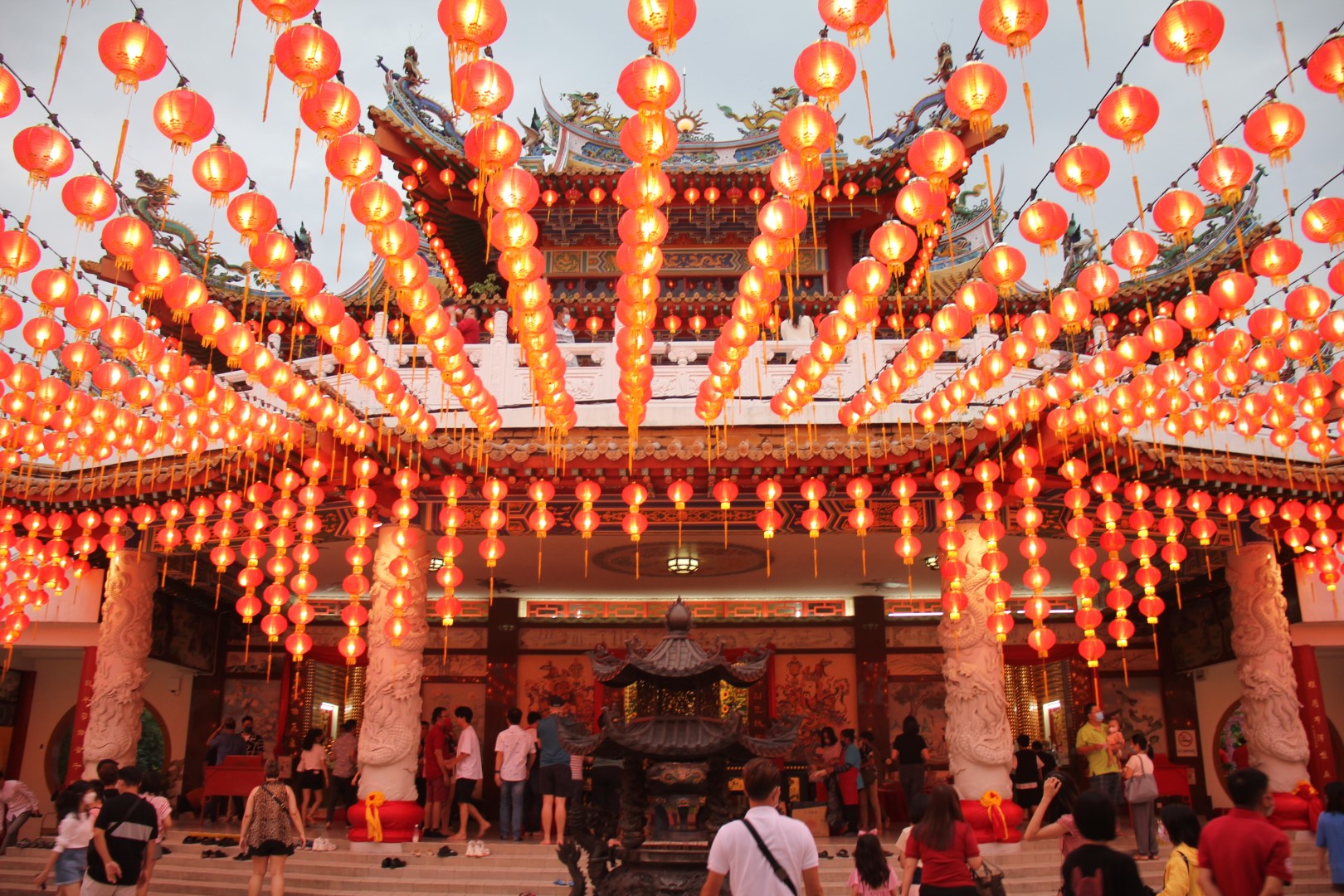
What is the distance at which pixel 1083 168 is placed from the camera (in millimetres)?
5777

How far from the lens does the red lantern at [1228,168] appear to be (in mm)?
5598

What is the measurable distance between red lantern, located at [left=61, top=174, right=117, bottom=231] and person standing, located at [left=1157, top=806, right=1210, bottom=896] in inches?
258

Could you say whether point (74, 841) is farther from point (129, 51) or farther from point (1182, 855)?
point (1182, 855)

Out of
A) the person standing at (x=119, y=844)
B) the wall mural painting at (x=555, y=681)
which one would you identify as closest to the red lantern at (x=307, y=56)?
the person standing at (x=119, y=844)

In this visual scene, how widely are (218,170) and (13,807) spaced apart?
7585 mm

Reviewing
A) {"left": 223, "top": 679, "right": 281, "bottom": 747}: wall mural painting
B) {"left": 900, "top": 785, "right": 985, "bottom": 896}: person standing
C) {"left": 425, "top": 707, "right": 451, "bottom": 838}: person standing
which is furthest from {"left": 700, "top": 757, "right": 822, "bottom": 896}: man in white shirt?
{"left": 223, "top": 679, "right": 281, "bottom": 747}: wall mural painting

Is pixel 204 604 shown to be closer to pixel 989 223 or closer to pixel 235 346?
pixel 235 346

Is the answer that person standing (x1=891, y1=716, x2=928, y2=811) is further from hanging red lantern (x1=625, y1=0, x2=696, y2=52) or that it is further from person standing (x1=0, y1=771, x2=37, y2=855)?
person standing (x1=0, y1=771, x2=37, y2=855)

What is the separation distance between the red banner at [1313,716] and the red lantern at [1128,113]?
8.48 m

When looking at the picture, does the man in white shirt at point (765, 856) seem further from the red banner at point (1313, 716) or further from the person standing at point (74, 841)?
the red banner at point (1313, 716)

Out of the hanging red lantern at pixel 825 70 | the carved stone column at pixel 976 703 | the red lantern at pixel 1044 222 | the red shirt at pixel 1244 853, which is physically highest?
→ the hanging red lantern at pixel 825 70

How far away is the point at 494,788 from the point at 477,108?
10934 mm

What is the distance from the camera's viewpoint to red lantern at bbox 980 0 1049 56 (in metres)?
4.65

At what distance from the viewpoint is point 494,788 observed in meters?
13.8
